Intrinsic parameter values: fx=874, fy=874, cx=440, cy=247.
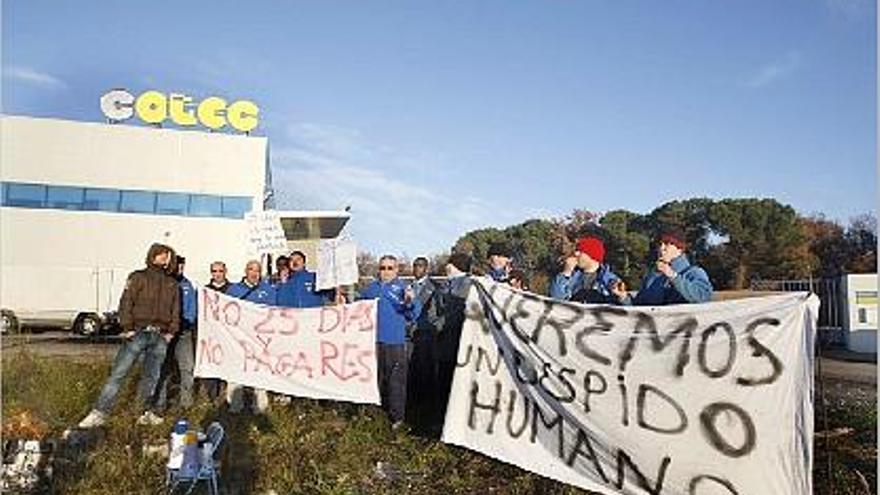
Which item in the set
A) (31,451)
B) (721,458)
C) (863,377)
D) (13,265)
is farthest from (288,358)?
(13,265)

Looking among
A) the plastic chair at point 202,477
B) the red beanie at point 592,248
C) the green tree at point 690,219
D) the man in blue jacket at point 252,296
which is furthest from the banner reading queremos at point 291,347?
the green tree at point 690,219

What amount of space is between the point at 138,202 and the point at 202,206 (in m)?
2.43

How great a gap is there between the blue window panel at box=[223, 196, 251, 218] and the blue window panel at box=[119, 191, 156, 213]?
276 cm

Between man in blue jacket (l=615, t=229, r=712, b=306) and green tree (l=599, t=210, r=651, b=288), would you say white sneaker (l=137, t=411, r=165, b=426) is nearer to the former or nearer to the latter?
man in blue jacket (l=615, t=229, r=712, b=306)

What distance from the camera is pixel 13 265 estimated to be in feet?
102

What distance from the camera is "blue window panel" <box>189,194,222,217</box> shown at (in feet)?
114

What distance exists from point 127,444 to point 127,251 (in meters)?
28.0

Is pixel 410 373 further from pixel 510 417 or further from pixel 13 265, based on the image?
pixel 13 265

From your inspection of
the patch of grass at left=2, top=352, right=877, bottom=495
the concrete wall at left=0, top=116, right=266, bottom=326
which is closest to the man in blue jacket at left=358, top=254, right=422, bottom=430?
the patch of grass at left=2, top=352, right=877, bottom=495

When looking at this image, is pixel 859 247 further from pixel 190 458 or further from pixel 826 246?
pixel 190 458

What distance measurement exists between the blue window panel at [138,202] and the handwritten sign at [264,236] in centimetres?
2519

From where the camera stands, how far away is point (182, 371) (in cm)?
865

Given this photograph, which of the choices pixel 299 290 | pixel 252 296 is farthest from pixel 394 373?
pixel 252 296

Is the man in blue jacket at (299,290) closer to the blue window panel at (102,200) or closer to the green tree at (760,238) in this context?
the blue window panel at (102,200)
